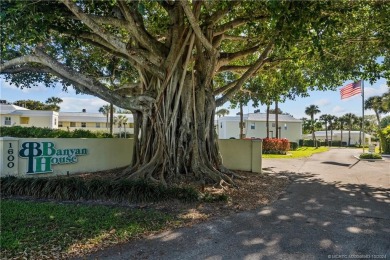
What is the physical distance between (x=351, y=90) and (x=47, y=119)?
112 feet

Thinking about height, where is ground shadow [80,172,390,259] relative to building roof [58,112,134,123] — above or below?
below

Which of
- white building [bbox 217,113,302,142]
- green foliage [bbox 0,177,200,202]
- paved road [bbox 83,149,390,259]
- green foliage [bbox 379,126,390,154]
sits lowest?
paved road [bbox 83,149,390,259]

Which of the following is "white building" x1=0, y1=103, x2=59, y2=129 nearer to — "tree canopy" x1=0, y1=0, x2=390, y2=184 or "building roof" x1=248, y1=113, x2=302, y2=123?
"building roof" x1=248, y1=113, x2=302, y2=123

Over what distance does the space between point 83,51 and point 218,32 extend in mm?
5712

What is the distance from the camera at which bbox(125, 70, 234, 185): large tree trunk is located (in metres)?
8.76

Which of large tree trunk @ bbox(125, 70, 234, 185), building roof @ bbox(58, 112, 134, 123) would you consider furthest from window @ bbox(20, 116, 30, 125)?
large tree trunk @ bbox(125, 70, 234, 185)

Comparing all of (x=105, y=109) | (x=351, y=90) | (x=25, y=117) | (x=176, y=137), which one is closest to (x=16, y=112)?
(x=25, y=117)

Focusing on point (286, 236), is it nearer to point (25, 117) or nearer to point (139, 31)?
point (139, 31)

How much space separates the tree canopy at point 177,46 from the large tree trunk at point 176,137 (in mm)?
30

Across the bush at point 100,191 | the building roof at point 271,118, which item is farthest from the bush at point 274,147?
the bush at point 100,191

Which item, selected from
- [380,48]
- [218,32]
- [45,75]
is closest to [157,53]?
[218,32]

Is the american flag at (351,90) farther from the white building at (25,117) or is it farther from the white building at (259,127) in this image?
the white building at (25,117)

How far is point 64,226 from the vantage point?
5.06m

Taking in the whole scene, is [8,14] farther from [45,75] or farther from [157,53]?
[45,75]
